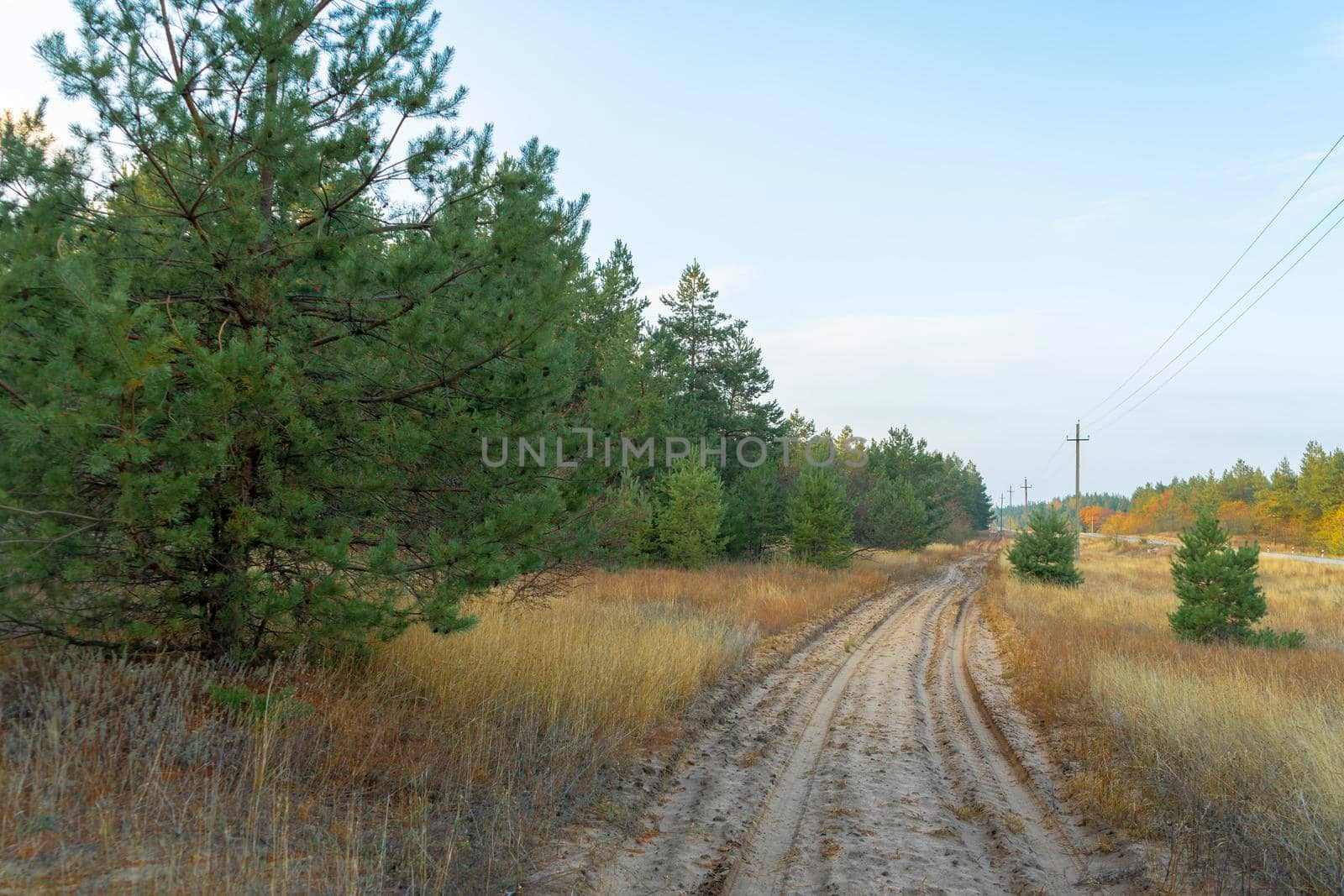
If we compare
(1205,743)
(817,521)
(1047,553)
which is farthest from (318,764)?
(1047,553)

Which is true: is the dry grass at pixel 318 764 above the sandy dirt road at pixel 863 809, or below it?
above

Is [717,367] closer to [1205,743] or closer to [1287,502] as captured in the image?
[1205,743]

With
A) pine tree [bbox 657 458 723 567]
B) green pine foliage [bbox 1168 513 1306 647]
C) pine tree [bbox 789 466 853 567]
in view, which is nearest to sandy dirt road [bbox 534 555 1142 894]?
green pine foliage [bbox 1168 513 1306 647]

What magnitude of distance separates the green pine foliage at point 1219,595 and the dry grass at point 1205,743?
1.32 metres

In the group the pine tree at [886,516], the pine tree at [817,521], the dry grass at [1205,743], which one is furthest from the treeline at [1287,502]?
the dry grass at [1205,743]

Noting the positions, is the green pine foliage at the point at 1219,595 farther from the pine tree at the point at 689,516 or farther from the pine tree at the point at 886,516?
the pine tree at the point at 886,516

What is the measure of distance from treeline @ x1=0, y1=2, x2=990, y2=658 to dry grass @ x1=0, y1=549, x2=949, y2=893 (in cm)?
A: 55

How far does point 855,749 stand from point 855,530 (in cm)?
3675

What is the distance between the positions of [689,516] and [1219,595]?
13853 millimetres

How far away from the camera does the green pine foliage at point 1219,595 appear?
14.3m

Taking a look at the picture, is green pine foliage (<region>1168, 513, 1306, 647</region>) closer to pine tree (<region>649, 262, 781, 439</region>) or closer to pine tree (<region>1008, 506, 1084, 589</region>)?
pine tree (<region>1008, 506, 1084, 589</region>)

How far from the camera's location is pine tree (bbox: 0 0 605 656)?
14.2 ft

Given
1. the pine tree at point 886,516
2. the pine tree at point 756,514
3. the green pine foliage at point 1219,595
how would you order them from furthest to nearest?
the pine tree at point 886,516, the pine tree at point 756,514, the green pine foliage at point 1219,595

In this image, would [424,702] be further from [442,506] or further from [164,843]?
[164,843]
